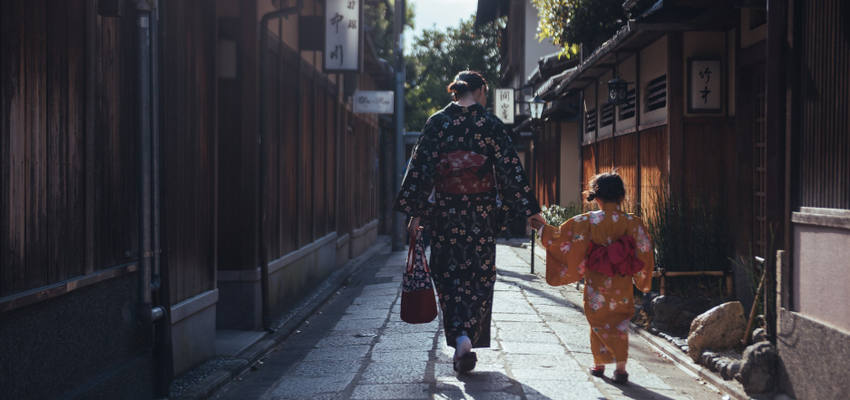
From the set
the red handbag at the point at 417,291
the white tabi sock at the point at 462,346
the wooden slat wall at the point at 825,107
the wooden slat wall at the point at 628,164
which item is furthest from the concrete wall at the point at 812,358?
the wooden slat wall at the point at 628,164

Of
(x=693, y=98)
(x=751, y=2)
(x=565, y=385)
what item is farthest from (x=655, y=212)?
(x=565, y=385)

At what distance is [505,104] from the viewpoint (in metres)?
23.6

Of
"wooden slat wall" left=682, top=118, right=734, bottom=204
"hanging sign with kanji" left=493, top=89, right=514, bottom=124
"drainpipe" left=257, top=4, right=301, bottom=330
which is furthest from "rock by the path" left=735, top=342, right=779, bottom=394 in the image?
"hanging sign with kanji" left=493, top=89, right=514, bottom=124

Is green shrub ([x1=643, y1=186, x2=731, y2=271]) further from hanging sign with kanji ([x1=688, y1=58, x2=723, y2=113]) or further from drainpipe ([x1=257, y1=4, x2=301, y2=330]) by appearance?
drainpipe ([x1=257, y1=4, x2=301, y2=330])

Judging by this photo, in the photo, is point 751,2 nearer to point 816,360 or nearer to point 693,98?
point 693,98

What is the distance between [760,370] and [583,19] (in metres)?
8.14

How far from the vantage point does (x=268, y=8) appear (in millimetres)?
9164

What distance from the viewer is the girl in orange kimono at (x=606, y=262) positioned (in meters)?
5.65

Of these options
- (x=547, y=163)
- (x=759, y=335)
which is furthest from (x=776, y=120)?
(x=547, y=163)

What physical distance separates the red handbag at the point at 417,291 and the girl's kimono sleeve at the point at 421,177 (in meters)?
0.24

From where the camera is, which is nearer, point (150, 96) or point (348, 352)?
point (150, 96)

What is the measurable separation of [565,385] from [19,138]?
149 inches

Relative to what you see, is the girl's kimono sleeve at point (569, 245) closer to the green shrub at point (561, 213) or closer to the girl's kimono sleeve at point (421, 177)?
the girl's kimono sleeve at point (421, 177)

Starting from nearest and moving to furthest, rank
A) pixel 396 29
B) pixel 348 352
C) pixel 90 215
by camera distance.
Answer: pixel 90 215, pixel 348 352, pixel 396 29
